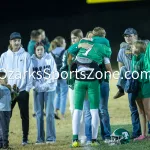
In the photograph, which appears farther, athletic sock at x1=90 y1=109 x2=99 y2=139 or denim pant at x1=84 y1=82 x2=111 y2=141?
denim pant at x1=84 y1=82 x2=111 y2=141

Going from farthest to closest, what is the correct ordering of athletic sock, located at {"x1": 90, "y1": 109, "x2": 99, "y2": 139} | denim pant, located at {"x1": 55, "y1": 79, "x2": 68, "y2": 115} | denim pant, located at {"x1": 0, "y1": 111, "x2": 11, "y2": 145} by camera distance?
denim pant, located at {"x1": 55, "y1": 79, "x2": 68, "y2": 115}, denim pant, located at {"x1": 0, "y1": 111, "x2": 11, "y2": 145}, athletic sock, located at {"x1": 90, "y1": 109, "x2": 99, "y2": 139}

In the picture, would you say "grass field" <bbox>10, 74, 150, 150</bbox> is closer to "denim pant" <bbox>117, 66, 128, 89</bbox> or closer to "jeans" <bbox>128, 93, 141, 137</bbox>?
"jeans" <bbox>128, 93, 141, 137</bbox>

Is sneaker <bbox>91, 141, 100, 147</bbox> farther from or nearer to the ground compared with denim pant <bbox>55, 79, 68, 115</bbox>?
nearer to the ground

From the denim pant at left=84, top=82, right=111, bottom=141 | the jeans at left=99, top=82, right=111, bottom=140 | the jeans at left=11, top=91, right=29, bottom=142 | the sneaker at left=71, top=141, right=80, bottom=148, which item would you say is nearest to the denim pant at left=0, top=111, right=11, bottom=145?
the jeans at left=11, top=91, right=29, bottom=142

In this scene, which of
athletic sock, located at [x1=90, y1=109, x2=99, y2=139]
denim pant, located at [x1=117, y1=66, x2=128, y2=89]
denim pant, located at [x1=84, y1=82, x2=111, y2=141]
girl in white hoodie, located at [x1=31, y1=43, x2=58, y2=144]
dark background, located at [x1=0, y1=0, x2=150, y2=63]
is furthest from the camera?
dark background, located at [x1=0, y1=0, x2=150, y2=63]

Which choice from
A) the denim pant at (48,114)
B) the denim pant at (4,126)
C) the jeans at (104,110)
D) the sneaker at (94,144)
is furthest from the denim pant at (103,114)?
the denim pant at (4,126)

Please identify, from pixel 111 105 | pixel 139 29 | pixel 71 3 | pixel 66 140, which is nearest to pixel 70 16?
pixel 71 3

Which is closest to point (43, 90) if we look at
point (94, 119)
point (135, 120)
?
point (94, 119)

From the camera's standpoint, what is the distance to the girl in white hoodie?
41.0ft

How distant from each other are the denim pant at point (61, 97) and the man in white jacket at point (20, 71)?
3924mm

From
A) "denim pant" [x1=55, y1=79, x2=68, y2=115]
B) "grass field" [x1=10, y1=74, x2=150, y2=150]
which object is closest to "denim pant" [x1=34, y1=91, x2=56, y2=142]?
"grass field" [x1=10, y1=74, x2=150, y2=150]

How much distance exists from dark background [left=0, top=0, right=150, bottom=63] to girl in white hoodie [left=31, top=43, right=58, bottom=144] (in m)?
18.0

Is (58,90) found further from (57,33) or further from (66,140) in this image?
(57,33)

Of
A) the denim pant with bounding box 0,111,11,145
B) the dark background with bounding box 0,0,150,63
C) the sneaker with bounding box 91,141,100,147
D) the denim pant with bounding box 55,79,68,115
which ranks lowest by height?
the sneaker with bounding box 91,141,100,147
